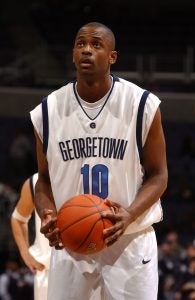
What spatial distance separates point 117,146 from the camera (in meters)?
3.78

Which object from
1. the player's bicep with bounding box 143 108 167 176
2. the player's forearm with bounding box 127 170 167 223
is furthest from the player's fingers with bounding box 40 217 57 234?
the player's bicep with bounding box 143 108 167 176

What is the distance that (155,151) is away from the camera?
12.4ft

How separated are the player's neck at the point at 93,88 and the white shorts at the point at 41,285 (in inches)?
91.3

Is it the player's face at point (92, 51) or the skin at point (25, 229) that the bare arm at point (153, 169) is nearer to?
the player's face at point (92, 51)

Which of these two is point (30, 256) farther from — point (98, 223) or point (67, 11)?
point (67, 11)

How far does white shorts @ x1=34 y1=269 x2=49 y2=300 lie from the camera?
19.0 feet

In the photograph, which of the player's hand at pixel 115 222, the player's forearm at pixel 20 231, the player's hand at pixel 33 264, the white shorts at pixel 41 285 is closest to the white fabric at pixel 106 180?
the player's hand at pixel 115 222

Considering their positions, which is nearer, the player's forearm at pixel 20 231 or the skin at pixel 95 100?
the skin at pixel 95 100

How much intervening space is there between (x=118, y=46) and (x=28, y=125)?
7.31 ft

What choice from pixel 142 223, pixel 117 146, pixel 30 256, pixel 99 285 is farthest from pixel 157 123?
pixel 30 256

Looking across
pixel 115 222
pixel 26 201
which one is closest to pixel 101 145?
pixel 115 222

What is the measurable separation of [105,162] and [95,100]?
0.33 m

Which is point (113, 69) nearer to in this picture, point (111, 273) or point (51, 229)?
point (111, 273)

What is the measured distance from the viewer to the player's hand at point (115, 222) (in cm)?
348
